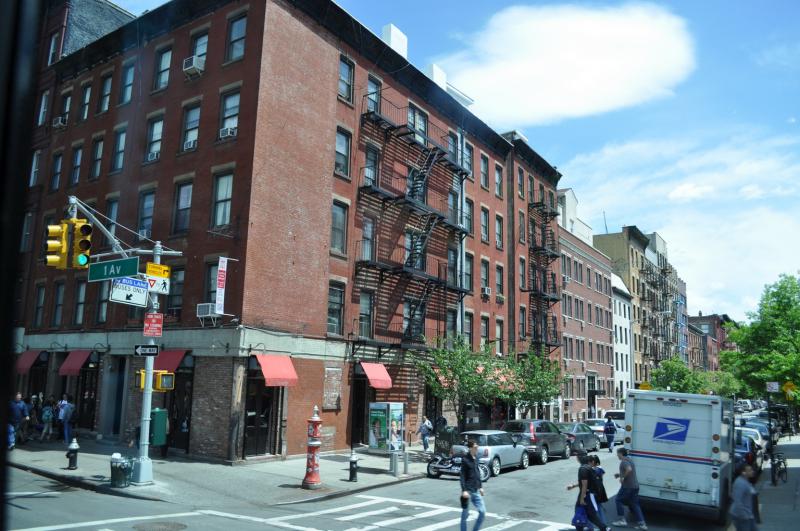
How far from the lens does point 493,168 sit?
40.6 m

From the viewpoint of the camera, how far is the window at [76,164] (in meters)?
31.6

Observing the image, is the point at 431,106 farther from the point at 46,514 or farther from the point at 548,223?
the point at 46,514

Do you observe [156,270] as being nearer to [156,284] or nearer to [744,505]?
[156,284]

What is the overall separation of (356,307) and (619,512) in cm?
1593

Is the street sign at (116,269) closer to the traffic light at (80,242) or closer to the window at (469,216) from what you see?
the traffic light at (80,242)

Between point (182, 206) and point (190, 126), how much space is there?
3.46 meters

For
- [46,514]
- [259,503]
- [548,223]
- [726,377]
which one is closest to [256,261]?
[259,503]

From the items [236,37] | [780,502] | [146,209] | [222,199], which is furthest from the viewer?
[146,209]

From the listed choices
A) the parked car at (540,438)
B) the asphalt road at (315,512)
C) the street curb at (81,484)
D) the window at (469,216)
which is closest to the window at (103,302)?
the street curb at (81,484)

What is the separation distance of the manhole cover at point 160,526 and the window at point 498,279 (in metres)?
29.2

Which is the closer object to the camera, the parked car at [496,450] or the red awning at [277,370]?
the parked car at [496,450]

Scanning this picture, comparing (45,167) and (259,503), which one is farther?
(45,167)

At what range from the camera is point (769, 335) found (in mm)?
40312

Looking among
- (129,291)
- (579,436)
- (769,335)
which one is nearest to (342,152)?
(129,291)
